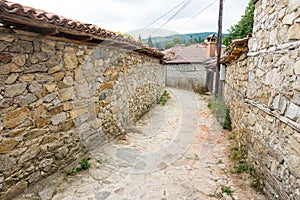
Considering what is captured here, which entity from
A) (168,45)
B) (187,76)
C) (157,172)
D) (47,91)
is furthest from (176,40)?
(47,91)

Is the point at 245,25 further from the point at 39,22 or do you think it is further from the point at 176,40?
the point at 176,40

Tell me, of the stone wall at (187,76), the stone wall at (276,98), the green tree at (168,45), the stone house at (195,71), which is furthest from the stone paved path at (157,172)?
the green tree at (168,45)

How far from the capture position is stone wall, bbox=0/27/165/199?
2271 millimetres

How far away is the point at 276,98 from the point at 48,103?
295cm

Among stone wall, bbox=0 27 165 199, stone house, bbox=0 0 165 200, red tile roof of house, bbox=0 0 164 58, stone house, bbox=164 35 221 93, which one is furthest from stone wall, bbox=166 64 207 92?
red tile roof of house, bbox=0 0 164 58

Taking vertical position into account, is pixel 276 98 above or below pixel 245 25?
below

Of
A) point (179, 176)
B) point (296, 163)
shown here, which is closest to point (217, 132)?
point (179, 176)

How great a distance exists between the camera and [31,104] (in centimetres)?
252

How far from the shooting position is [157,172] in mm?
3236

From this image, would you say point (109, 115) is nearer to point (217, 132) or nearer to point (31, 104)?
point (31, 104)

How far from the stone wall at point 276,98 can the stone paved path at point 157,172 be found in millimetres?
559

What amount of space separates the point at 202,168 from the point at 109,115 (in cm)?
220

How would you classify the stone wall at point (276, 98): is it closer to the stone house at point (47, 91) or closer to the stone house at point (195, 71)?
the stone house at point (47, 91)

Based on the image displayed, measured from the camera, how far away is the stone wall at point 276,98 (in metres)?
1.93
